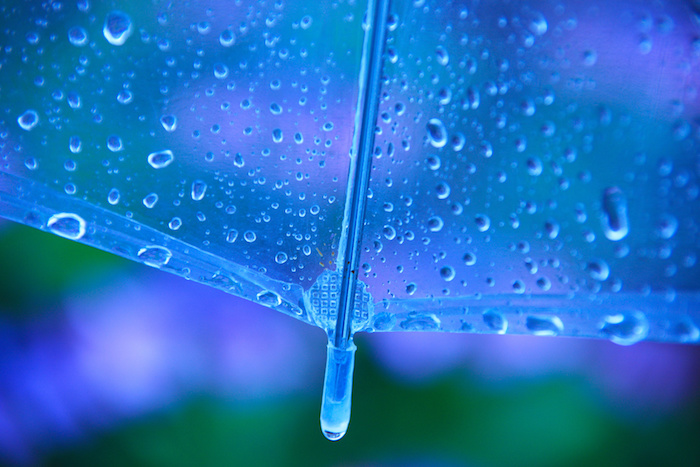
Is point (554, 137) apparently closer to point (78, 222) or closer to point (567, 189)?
point (567, 189)

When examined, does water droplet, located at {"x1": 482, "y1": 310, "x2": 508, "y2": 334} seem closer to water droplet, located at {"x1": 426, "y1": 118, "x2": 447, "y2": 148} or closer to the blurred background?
water droplet, located at {"x1": 426, "y1": 118, "x2": 447, "y2": 148}

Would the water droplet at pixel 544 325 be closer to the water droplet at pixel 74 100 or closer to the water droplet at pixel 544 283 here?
the water droplet at pixel 544 283

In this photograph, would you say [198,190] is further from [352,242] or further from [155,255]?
[352,242]

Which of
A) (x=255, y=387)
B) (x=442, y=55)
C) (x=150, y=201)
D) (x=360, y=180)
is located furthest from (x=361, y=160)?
(x=255, y=387)

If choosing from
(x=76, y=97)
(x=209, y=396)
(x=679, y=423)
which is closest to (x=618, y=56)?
(x=76, y=97)

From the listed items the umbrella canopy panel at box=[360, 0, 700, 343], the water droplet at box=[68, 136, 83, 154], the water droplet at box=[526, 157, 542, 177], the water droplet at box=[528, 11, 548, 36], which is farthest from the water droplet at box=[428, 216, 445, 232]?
the water droplet at box=[68, 136, 83, 154]

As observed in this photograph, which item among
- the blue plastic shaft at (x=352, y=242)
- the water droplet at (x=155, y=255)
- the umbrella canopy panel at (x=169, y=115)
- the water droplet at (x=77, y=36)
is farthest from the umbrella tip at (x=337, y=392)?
the water droplet at (x=77, y=36)
